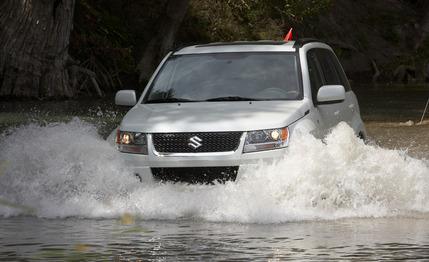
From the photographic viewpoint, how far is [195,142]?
1191 cm

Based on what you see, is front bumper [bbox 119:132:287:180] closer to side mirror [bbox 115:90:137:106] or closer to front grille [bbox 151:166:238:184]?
front grille [bbox 151:166:238:184]

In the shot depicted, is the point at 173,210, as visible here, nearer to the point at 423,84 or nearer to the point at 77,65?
the point at 77,65

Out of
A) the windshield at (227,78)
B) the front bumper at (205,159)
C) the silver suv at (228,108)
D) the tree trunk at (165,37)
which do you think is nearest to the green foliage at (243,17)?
the tree trunk at (165,37)

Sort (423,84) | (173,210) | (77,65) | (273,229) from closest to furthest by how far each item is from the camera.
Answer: (273,229) → (173,210) → (77,65) → (423,84)

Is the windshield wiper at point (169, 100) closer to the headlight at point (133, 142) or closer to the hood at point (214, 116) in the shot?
the hood at point (214, 116)

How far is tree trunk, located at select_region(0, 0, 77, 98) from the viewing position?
110ft

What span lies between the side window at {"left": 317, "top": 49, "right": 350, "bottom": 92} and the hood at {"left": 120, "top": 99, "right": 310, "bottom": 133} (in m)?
1.47

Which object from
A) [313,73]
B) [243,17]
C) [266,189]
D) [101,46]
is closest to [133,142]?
[266,189]

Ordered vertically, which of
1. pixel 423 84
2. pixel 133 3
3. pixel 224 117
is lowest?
pixel 423 84

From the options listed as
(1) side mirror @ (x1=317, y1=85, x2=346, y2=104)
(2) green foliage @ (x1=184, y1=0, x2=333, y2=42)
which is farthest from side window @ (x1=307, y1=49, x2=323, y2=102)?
(2) green foliage @ (x1=184, y1=0, x2=333, y2=42)

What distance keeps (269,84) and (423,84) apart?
39296mm

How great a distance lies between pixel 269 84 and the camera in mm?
13133

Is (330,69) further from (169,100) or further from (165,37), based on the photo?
(165,37)

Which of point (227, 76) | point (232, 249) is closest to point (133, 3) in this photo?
point (227, 76)
